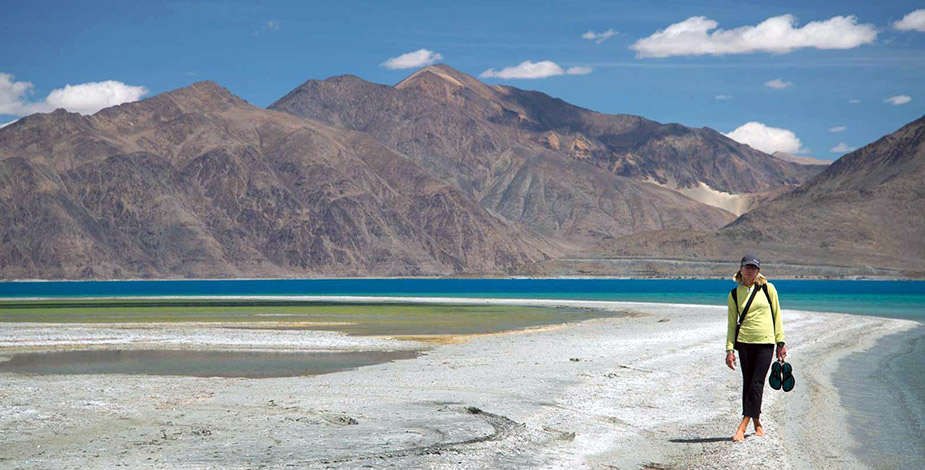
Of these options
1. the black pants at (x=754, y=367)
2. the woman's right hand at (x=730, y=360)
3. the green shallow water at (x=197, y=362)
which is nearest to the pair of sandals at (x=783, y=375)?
the black pants at (x=754, y=367)

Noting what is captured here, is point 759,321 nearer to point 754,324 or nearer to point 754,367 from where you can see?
point 754,324

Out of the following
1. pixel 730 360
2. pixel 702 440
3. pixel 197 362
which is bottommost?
pixel 197 362

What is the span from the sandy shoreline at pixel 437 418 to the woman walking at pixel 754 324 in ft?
4.22

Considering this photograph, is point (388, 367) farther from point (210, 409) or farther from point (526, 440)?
point (526, 440)

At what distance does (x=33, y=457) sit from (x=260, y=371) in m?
14.1

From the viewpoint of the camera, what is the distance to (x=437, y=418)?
16.6 metres

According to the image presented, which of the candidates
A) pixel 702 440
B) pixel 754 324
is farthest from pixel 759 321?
pixel 702 440

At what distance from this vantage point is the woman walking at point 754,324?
14.0 m

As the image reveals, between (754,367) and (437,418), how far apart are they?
A: 543cm

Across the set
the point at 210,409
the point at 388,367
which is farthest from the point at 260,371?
the point at 210,409

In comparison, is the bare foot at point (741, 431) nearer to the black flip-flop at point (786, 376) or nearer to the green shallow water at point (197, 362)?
the black flip-flop at point (786, 376)

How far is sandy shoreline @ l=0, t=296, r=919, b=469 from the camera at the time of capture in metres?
13.5

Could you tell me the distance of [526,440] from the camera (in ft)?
48.2

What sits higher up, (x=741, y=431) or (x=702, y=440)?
(x=741, y=431)
